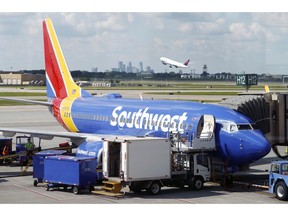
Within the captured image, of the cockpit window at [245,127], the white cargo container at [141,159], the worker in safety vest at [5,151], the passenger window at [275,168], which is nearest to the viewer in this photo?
the white cargo container at [141,159]

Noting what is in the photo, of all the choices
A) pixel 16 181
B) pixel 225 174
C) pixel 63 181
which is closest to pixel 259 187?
pixel 225 174

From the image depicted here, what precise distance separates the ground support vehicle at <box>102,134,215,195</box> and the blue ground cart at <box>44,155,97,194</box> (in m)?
0.73

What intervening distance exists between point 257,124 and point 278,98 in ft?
5.95

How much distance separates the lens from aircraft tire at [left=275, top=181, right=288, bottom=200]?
24523 mm

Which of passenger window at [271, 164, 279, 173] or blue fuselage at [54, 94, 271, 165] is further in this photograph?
blue fuselage at [54, 94, 271, 165]

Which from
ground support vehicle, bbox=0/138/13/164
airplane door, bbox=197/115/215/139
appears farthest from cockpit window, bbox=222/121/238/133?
ground support vehicle, bbox=0/138/13/164

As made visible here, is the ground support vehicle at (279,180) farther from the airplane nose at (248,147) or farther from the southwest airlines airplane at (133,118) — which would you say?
the southwest airlines airplane at (133,118)

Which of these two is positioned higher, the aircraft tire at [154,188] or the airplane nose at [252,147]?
the airplane nose at [252,147]

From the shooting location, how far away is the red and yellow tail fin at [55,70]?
43656mm

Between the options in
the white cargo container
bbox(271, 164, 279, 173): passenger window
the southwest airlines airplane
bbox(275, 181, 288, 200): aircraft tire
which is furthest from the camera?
the southwest airlines airplane

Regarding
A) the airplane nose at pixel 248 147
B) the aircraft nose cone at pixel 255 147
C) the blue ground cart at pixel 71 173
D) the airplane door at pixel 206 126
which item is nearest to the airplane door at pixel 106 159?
the blue ground cart at pixel 71 173

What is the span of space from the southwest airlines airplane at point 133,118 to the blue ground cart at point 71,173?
4.58 m

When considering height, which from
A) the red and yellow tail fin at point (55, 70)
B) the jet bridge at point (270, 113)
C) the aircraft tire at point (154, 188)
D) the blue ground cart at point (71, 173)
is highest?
the red and yellow tail fin at point (55, 70)

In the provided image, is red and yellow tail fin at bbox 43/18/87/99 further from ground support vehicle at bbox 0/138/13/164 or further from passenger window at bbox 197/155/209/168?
passenger window at bbox 197/155/209/168
